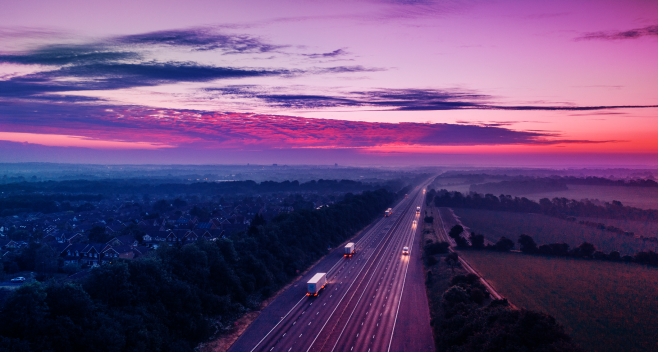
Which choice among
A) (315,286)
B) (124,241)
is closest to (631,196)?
(315,286)

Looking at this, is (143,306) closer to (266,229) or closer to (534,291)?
(266,229)

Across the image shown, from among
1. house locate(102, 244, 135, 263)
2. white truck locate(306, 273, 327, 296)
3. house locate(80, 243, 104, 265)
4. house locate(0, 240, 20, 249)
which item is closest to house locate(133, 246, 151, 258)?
house locate(102, 244, 135, 263)

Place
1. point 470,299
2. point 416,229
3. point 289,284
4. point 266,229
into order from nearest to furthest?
point 470,299, point 289,284, point 266,229, point 416,229

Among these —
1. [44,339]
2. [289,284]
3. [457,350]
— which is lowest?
[289,284]

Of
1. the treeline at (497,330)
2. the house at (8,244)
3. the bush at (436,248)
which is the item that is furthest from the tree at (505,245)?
the house at (8,244)

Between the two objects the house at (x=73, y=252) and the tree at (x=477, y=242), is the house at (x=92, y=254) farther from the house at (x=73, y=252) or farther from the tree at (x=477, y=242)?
the tree at (x=477, y=242)

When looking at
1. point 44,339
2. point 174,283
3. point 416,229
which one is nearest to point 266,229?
point 174,283

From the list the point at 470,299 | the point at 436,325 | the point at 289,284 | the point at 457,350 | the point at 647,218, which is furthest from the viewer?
the point at 647,218
